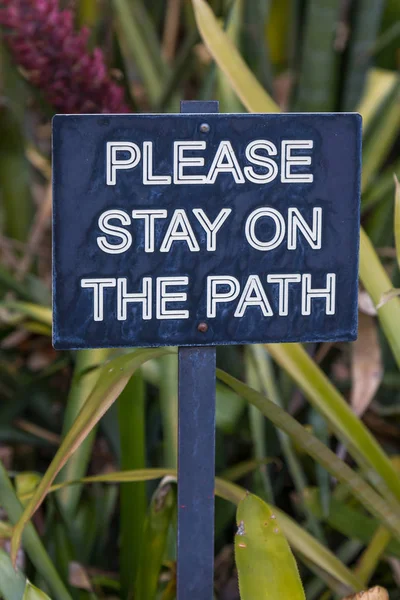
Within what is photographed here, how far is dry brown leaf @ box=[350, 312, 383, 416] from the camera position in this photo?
69cm

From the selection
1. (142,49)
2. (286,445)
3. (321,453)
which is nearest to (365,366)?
(286,445)

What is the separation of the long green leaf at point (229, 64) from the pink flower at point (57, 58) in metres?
0.09

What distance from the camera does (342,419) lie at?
0.58 meters

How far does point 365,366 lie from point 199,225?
0.33m

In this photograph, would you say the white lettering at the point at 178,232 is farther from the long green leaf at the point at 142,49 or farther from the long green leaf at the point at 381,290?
the long green leaf at the point at 142,49

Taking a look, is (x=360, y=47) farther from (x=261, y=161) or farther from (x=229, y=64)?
(x=261, y=161)

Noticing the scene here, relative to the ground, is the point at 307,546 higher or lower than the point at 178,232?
lower

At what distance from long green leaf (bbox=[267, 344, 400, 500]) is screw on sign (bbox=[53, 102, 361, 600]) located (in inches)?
5.1

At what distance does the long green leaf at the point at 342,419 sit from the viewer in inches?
22.6

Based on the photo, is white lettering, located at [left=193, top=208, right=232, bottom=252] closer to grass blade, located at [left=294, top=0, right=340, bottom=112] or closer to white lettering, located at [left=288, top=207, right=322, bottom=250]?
white lettering, located at [left=288, top=207, right=322, bottom=250]

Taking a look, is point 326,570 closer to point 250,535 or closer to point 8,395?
point 250,535

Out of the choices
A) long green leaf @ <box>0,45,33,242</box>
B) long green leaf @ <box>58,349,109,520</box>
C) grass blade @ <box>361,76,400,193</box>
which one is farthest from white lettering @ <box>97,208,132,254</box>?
long green leaf @ <box>0,45,33,242</box>

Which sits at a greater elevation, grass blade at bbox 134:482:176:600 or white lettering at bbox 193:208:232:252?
white lettering at bbox 193:208:232:252

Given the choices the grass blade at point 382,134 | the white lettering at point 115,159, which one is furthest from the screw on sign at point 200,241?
the grass blade at point 382,134
